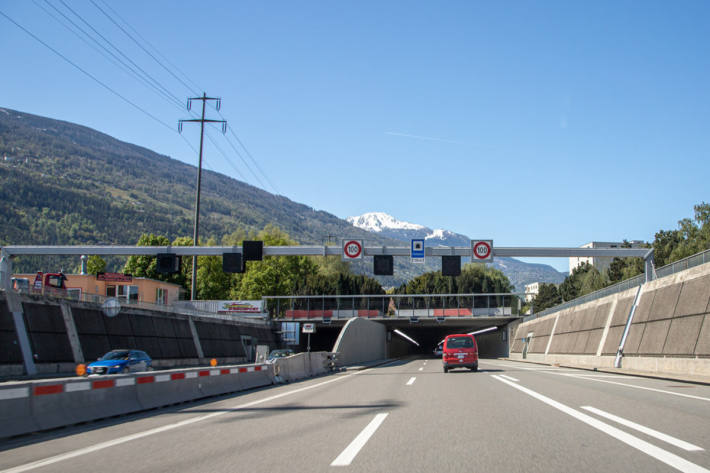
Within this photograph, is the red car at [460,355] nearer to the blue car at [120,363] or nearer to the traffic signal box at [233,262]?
the traffic signal box at [233,262]

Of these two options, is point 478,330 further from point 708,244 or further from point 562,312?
point 562,312

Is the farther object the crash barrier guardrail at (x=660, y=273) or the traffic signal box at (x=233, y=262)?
the traffic signal box at (x=233, y=262)

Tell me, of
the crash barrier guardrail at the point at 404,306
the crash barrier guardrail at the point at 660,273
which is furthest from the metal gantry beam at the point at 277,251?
the crash barrier guardrail at the point at 404,306

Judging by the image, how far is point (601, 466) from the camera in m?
6.23

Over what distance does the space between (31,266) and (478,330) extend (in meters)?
162

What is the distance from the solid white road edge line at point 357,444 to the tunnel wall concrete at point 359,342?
25.5m

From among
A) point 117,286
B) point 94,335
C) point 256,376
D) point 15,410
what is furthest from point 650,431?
point 117,286

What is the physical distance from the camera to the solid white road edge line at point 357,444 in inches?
265

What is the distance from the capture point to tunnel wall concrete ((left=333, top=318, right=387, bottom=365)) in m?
39.4

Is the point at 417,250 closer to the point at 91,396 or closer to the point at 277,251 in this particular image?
the point at 277,251

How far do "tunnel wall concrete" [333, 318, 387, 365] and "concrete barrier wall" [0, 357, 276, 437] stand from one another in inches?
785

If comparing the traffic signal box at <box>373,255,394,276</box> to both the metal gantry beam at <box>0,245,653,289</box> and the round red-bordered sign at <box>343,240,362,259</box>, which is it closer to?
the metal gantry beam at <box>0,245,653,289</box>

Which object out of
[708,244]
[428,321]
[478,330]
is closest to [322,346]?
[428,321]

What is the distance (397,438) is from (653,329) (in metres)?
22.5
